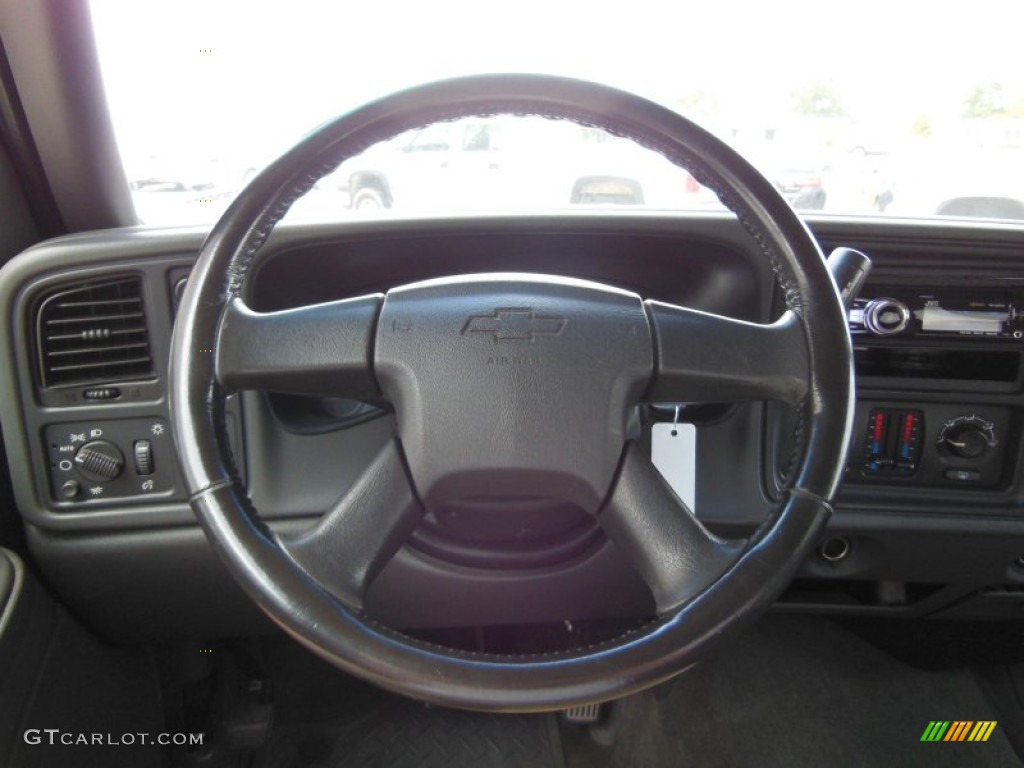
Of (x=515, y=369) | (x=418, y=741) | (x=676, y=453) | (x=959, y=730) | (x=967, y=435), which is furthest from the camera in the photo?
(x=959, y=730)

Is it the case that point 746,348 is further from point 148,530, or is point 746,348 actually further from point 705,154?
point 148,530

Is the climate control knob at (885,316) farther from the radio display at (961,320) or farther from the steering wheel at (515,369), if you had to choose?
the steering wheel at (515,369)

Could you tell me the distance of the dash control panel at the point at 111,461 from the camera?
119cm

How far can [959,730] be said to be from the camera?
172 centimetres

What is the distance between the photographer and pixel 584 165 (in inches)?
52.4

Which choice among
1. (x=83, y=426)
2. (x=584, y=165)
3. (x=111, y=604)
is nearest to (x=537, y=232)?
(x=584, y=165)

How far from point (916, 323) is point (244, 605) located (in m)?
1.22

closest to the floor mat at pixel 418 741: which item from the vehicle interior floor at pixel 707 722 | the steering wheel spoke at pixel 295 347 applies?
the vehicle interior floor at pixel 707 722

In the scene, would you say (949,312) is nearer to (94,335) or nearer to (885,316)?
(885,316)

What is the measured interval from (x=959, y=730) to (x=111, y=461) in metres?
1.82

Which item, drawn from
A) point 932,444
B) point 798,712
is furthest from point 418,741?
point 932,444

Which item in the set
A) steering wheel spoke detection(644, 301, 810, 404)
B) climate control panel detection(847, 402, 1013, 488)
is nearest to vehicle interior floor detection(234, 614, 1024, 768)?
climate control panel detection(847, 402, 1013, 488)

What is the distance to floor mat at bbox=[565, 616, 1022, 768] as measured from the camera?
1658mm

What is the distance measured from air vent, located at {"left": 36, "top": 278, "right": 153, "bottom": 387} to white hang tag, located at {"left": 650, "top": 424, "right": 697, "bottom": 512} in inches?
30.7
